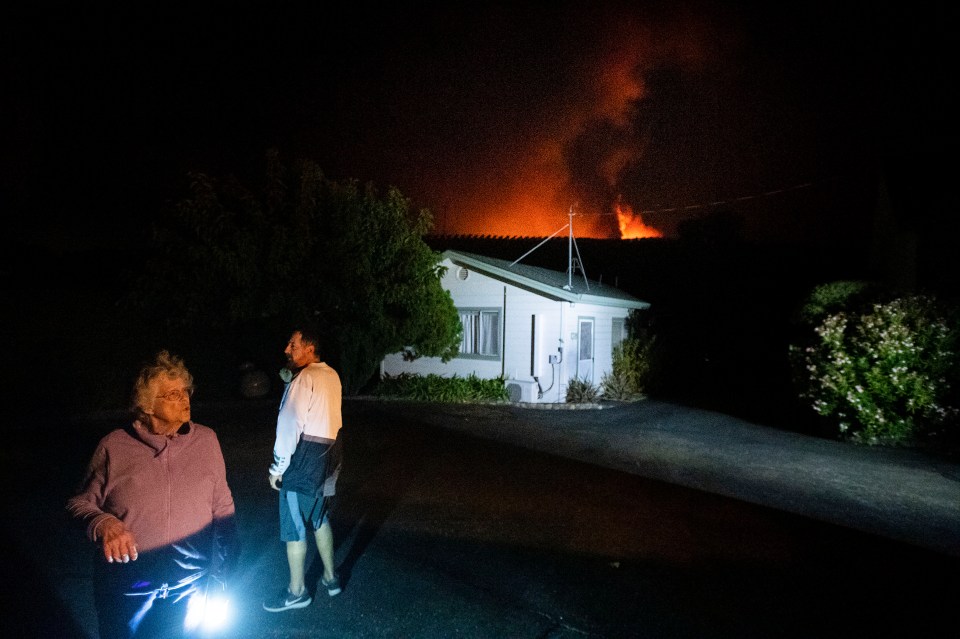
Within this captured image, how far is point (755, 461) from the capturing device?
8.59 m

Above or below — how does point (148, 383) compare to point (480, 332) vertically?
below

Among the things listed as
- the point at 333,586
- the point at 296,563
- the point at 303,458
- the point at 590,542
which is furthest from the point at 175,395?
the point at 590,542

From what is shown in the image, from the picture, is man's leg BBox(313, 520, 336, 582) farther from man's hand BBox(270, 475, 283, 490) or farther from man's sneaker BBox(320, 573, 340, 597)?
man's hand BBox(270, 475, 283, 490)

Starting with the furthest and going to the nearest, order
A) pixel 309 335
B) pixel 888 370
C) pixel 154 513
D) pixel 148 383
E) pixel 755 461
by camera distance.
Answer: pixel 888 370
pixel 755 461
pixel 309 335
pixel 148 383
pixel 154 513

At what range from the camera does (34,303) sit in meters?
12.1

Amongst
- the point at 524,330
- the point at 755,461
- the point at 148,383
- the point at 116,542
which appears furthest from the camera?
the point at 524,330

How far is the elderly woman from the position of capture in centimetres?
244

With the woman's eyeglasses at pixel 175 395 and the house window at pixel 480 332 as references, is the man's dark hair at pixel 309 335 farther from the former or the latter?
the house window at pixel 480 332

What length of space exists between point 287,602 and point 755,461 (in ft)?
23.1

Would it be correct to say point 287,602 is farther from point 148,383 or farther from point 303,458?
point 148,383

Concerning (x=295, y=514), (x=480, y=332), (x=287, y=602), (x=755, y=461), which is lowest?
(x=287, y=602)

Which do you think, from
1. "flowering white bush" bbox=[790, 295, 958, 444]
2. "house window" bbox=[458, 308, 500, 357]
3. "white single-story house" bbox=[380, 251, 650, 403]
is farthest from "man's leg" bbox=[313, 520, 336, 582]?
"house window" bbox=[458, 308, 500, 357]

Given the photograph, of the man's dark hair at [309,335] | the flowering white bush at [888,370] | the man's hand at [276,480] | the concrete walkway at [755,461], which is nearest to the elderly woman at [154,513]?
the man's hand at [276,480]

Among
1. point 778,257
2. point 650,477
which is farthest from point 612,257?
point 650,477
